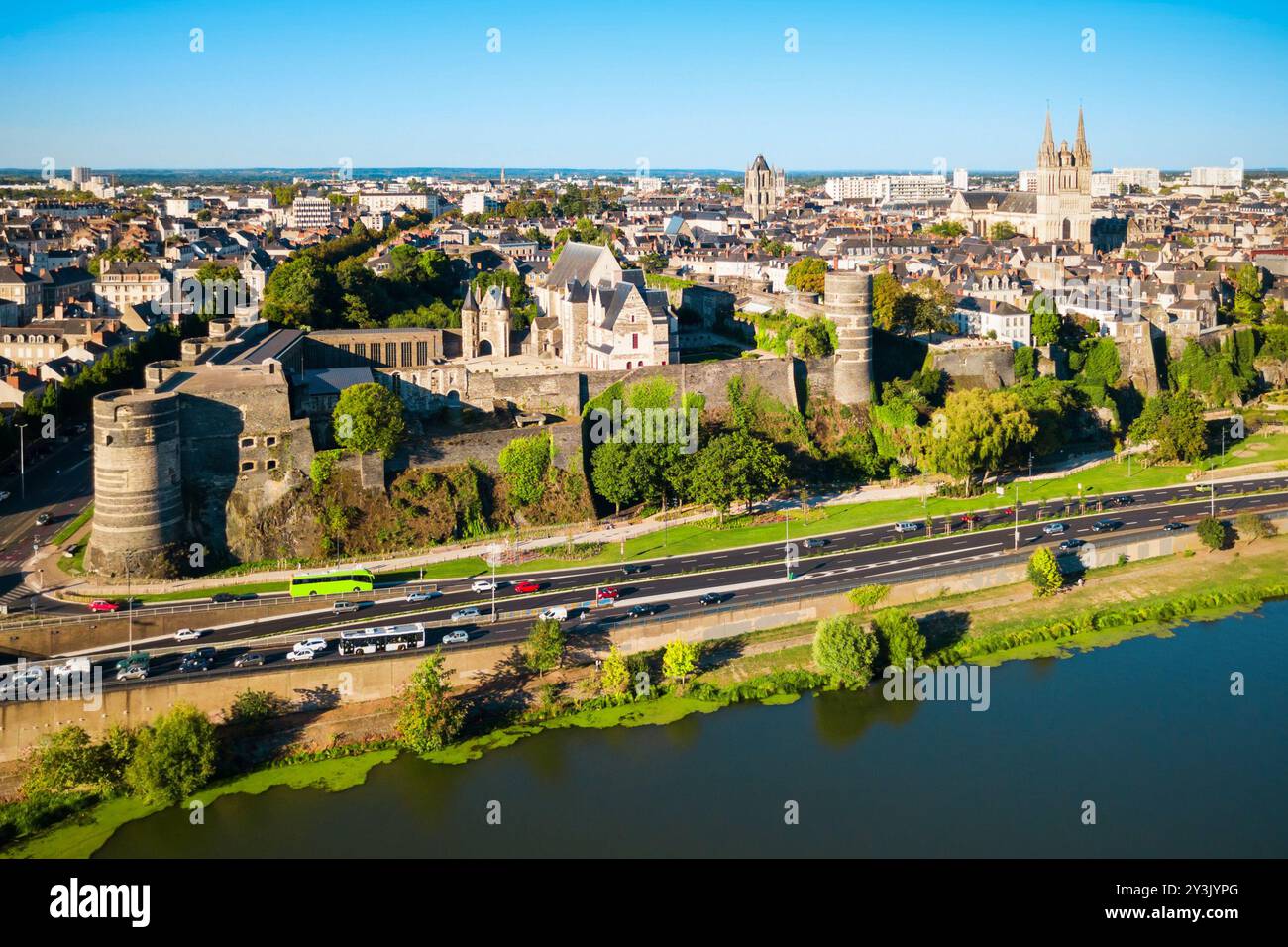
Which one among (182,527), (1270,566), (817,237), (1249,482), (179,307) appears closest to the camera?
(182,527)

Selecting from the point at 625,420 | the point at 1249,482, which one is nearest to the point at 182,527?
the point at 625,420

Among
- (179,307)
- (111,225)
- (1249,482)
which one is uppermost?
(111,225)

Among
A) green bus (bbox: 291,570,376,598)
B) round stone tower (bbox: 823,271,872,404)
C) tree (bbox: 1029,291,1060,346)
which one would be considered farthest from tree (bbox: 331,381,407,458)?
tree (bbox: 1029,291,1060,346)

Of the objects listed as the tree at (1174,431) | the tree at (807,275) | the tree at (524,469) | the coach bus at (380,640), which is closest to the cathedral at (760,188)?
the tree at (807,275)

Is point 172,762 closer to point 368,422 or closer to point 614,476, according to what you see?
point 368,422

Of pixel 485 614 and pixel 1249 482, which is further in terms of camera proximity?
pixel 1249 482

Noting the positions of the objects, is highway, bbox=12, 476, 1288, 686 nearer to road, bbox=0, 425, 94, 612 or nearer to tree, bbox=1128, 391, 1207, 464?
tree, bbox=1128, 391, 1207, 464

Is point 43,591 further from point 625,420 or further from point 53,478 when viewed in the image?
point 625,420
